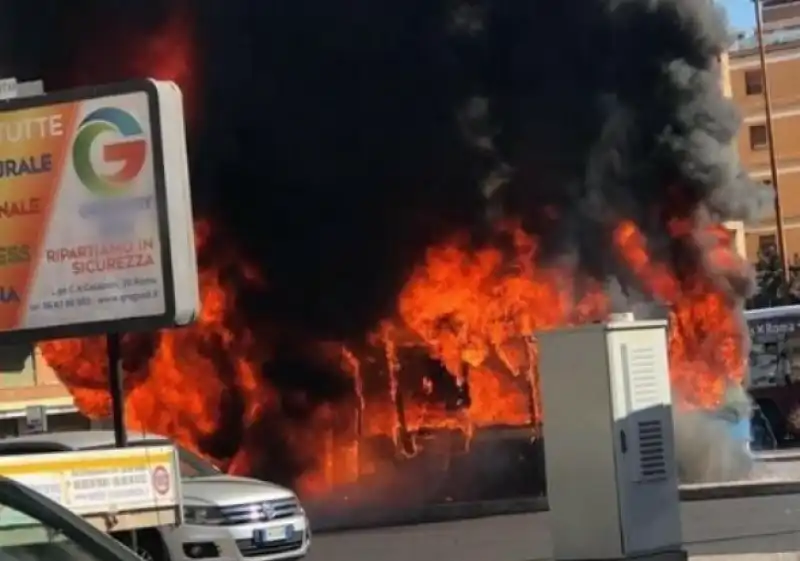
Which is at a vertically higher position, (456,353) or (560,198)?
(560,198)

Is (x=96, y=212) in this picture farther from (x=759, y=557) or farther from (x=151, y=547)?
(x=759, y=557)

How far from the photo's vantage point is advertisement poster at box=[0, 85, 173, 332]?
9531 millimetres

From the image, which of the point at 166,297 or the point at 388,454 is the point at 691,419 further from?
the point at 166,297

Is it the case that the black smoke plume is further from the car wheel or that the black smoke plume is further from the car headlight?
the car wheel

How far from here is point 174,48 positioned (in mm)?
27281

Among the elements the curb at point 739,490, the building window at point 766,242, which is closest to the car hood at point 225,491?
the curb at point 739,490

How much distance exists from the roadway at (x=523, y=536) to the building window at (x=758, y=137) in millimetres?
45832

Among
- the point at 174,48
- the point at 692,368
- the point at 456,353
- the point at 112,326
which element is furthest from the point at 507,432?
the point at 112,326

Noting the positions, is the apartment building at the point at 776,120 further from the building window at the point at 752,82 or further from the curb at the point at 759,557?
the curb at the point at 759,557

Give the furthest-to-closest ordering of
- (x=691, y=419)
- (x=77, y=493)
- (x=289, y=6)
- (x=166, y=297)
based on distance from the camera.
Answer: (x=289, y=6) < (x=691, y=419) < (x=166, y=297) < (x=77, y=493)

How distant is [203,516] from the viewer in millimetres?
13000

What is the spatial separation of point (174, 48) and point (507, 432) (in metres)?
9.01

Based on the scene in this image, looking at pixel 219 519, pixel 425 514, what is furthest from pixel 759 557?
pixel 425 514

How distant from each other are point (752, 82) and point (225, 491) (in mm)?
53702
